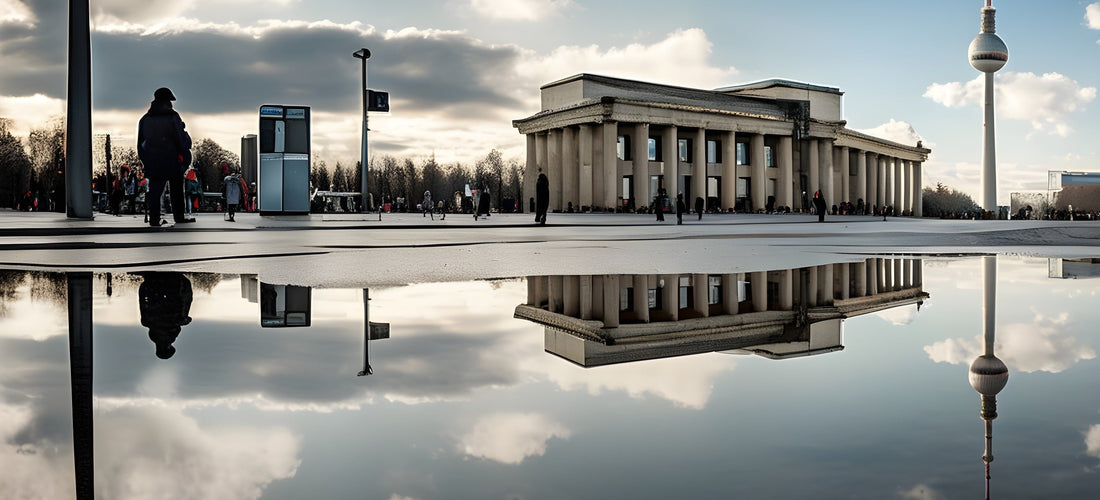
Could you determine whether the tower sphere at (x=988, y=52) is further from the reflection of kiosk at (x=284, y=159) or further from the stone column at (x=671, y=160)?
the reflection of kiosk at (x=284, y=159)

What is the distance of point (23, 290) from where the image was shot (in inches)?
265

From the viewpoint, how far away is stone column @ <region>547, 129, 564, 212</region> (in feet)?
246

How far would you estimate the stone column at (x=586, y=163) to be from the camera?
69250 millimetres

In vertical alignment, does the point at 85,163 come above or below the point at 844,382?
above

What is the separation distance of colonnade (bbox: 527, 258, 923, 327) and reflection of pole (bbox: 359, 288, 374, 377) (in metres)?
1.27

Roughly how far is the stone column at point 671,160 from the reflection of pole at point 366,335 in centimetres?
6604

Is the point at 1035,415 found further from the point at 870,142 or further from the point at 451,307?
the point at 870,142

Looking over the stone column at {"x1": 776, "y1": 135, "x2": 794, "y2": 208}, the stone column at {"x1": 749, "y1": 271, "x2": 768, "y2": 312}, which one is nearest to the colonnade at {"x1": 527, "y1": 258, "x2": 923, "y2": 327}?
the stone column at {"x1": 749, "y1": 271, "x2": 768, "y2": 312}

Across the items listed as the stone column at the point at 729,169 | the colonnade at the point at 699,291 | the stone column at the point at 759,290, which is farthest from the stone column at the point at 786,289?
the stone column at the point at 729,169

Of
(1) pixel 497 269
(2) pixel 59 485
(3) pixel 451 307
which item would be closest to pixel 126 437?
(2) pixel 59 485

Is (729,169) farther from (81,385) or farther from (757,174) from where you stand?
(81,385)

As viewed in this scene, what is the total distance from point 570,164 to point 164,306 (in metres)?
68.0

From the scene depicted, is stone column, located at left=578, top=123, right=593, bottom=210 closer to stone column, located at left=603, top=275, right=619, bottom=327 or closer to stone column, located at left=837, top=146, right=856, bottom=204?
Answer: stone column, located at left=837, top=146, right=856, bottom=204

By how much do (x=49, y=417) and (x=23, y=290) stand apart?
192 inches
